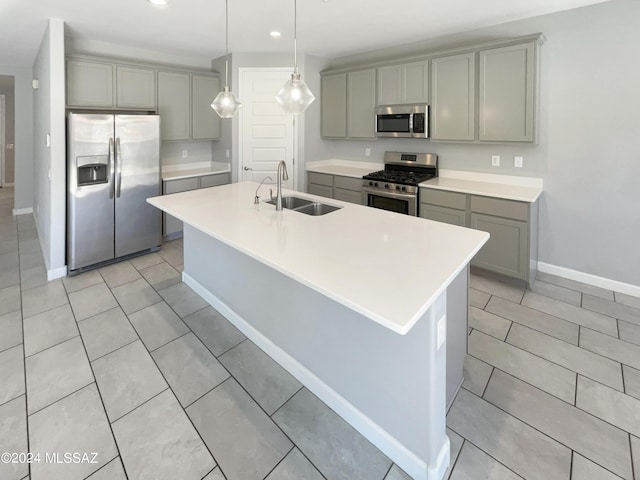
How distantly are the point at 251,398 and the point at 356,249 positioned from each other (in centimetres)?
107

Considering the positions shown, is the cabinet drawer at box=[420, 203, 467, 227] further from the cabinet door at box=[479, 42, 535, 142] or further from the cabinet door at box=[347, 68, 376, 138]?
the cabinet door at box=[347, 68, 376, 138]

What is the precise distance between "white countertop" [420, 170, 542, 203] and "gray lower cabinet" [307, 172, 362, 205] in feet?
3.12

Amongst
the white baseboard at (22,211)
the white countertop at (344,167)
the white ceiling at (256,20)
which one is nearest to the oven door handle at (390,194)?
the white countertop at (344,167)

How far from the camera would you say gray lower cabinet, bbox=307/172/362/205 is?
4571 millimetres

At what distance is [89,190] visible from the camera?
3.64 m

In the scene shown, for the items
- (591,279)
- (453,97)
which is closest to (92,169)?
(453,97)

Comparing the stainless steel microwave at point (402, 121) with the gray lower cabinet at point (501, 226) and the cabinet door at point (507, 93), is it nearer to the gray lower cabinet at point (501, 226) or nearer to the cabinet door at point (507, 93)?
the cabinet door at point (507, 93)

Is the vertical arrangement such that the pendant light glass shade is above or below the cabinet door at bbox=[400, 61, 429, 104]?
below

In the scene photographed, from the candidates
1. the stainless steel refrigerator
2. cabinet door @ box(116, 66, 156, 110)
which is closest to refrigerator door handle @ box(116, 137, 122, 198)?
the stainless steel refrigerator

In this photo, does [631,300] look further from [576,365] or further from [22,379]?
[22,379]

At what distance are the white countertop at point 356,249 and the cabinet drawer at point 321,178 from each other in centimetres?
210

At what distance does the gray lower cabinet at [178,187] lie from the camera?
4516mm

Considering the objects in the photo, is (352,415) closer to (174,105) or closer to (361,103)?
(361,103)

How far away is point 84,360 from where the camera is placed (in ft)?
7.57
